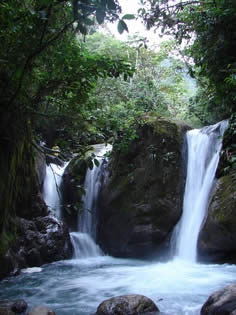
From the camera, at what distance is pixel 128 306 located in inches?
177

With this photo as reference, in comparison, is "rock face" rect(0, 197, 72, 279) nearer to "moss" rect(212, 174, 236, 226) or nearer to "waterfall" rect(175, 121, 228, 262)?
"waterfall" rect(175, 121, 228, 262)

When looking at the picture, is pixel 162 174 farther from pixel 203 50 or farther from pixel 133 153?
pixel 203 50

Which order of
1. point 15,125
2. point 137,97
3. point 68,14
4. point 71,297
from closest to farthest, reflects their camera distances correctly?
point 15,125 → point 68,14 → point 71,297 → point 137,97

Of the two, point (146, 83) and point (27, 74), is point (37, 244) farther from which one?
point (146, 83)

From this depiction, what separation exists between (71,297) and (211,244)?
363cm

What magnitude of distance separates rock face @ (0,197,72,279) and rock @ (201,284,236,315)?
4.75 meters

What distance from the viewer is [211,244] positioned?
7.65m

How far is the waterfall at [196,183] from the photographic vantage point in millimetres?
8688

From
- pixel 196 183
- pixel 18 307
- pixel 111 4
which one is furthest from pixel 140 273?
pixel 111 4

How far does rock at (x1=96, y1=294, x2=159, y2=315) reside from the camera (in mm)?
4434

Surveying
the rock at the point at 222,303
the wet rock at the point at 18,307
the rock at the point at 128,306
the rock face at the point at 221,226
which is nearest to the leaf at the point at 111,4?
the rock at the point at 222,303

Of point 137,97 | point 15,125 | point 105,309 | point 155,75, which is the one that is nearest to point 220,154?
point 105,309

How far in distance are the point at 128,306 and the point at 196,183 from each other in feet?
18.6

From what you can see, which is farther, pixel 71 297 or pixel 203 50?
pixel 203 50
